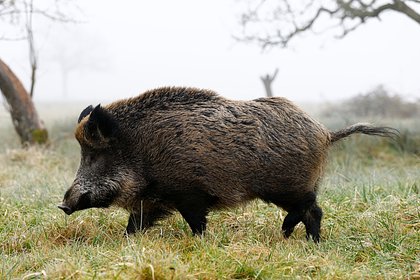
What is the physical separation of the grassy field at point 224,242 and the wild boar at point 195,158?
0.31 metres

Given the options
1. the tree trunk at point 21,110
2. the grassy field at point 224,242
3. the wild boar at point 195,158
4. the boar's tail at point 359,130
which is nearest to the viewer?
the grassy field at point 224,242

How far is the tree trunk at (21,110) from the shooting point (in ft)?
40.9

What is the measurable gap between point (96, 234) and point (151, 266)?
189 centimetres

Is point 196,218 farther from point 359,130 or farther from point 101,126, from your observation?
point 359,130

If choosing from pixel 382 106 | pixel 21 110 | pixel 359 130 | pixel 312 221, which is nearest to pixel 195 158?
pixel 312 221

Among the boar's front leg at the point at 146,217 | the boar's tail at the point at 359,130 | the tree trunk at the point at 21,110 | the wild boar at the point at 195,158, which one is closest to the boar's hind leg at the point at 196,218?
the wild boar at the point at 195,158

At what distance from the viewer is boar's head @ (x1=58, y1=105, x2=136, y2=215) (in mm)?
5043

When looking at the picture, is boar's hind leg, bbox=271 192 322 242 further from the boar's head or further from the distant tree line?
the distant tree line

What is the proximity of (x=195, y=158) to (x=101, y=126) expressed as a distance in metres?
0.93

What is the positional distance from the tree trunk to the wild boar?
26.2 feet

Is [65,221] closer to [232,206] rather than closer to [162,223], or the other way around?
[162,223]

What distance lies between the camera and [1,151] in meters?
13.1

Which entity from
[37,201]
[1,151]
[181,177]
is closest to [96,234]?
[181,177]

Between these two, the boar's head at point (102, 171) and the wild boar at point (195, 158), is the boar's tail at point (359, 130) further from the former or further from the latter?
the boar's head at point (102, 171)
